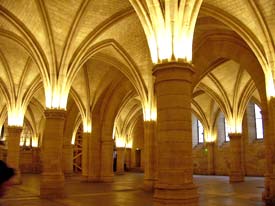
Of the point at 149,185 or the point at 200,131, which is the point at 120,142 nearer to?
the point at 200,131

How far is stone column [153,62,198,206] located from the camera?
8.14 metres

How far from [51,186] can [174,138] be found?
8630mm

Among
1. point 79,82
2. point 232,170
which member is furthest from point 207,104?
point 79,82

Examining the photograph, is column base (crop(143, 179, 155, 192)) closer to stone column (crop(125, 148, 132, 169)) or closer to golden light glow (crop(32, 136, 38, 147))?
golden light glow (crop(32, 136, 38, 147))

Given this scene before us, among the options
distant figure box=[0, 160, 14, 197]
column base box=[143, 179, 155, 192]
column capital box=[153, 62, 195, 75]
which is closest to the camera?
distant figure box=[0, 160, 14, 197]

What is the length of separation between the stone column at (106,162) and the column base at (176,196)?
16.1 meters

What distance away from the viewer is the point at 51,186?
14977 mm

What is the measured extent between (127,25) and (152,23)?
27.9 ft

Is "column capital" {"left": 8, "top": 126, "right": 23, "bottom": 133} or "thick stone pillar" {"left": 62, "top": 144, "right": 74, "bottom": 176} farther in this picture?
"thick stone pillar" {"left": 62, "top": 144, "right": 74, "bottom": 176}

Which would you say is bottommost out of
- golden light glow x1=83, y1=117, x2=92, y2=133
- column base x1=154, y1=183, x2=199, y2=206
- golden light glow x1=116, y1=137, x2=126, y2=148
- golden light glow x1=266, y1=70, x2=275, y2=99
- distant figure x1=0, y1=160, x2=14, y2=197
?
column base x1=154, y1=183, x2=199, y2=206

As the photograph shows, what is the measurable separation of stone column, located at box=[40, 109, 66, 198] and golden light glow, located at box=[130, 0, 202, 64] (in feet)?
25.9

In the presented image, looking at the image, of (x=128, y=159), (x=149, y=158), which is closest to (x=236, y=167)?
(x=149, y=158)

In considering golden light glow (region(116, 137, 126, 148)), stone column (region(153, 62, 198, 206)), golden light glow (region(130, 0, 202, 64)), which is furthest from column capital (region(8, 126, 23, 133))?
stone column (region(153, 62, 198, 206))

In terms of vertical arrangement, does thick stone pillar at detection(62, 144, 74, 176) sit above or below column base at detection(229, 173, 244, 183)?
above
